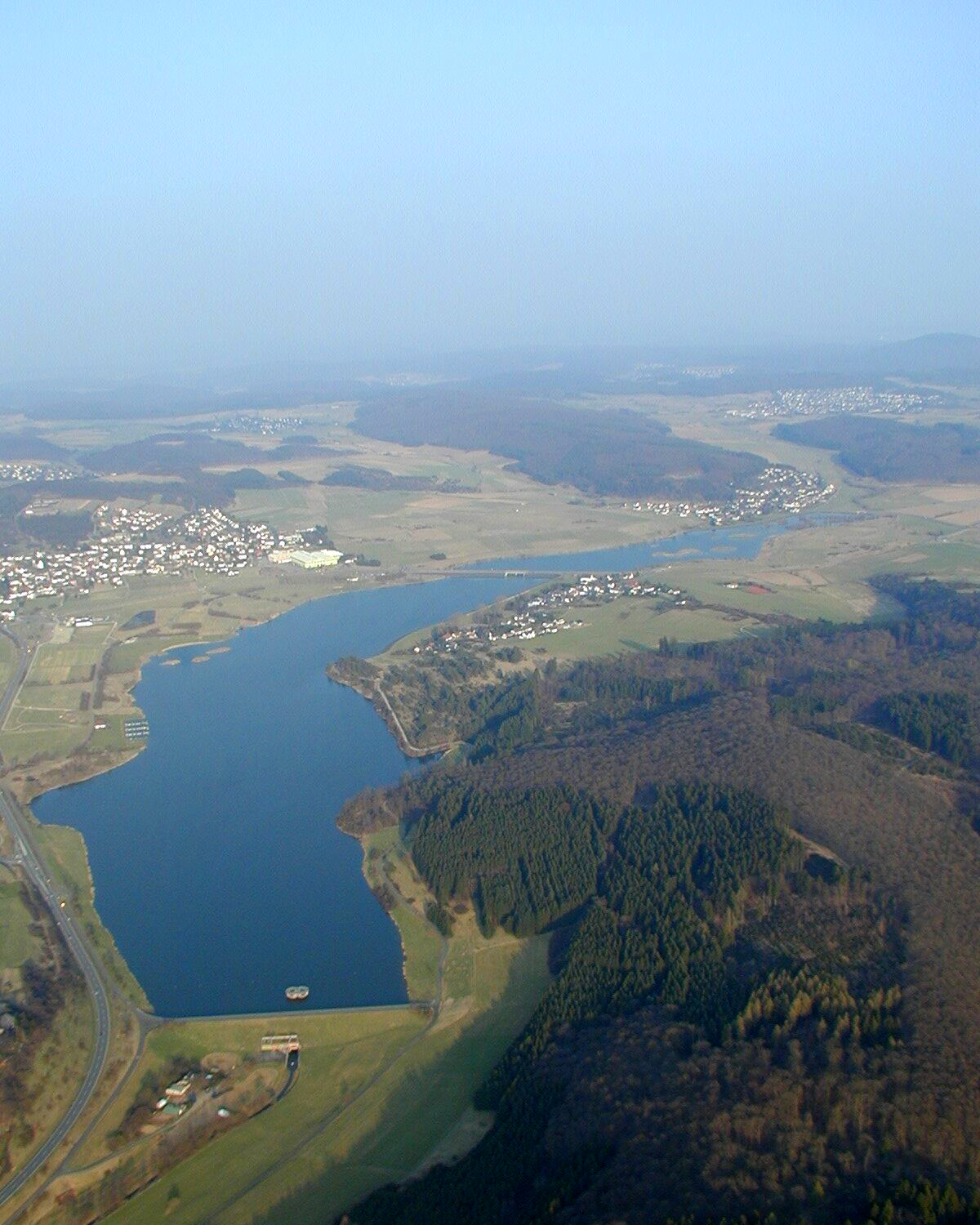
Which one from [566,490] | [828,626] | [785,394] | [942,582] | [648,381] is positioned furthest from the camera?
[648,381]

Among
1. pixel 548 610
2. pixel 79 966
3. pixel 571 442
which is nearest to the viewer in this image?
pixel 79 966

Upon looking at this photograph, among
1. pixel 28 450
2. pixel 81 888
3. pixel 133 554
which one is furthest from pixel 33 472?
pixel 81 888

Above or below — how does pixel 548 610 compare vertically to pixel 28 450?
below

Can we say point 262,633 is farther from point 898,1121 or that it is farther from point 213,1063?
point 898,1121

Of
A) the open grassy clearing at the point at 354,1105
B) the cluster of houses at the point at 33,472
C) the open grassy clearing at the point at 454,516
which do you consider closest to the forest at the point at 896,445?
the open grassy clearing at the point at 454,516

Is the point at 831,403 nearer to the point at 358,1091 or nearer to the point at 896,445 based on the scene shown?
the point at 896,445

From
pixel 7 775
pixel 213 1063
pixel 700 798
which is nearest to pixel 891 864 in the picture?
pixel 700 798
